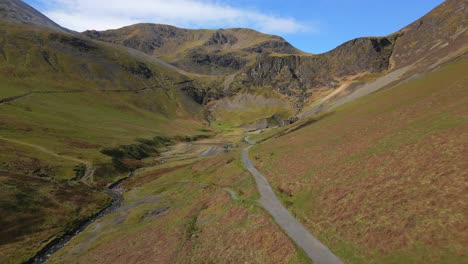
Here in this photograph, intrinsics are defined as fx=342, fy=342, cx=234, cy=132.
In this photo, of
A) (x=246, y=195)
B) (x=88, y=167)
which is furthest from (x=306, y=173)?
(x=88, y=167)

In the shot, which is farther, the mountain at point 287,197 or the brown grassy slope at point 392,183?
the mountain at point 287,197

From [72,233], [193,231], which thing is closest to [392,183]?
[193,231]

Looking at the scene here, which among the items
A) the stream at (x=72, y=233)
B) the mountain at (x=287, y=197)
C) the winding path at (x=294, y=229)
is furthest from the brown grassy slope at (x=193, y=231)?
the stream at (x=72, y=233)

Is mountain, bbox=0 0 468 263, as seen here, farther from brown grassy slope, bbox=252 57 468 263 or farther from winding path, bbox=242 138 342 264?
winding path, bbox=242 138 342 264

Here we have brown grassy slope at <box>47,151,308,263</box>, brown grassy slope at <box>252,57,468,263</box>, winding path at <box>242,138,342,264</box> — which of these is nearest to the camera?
brown grassy slope at <box>252,57,468,263</box>

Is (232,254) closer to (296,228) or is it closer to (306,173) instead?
(296,228)

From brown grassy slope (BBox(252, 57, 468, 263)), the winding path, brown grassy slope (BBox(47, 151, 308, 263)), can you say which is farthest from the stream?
brown grassy slope (BBox(252, 57, 468, 263))

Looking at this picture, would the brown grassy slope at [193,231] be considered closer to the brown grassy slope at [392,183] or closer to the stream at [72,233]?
the stream at [72,233]
